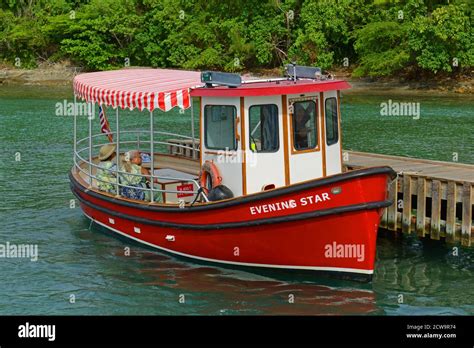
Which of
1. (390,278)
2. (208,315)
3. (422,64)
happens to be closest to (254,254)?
(208,315)

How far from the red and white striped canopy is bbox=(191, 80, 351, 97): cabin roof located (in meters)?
0.44

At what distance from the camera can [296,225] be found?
14555mm

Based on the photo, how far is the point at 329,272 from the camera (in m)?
14.8

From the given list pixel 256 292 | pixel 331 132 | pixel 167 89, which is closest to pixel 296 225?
pixel 256 292

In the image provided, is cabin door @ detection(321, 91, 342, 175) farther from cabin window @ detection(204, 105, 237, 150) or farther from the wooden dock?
cabin window @ detection(204, 105, 237, 150)

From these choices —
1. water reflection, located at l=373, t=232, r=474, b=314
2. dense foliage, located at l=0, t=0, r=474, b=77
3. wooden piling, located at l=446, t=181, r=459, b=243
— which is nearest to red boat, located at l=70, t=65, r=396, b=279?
water reflection, located at l=373, t=232, r=474, b=314

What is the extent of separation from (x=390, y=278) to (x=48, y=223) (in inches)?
334

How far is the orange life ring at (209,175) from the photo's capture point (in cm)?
1565

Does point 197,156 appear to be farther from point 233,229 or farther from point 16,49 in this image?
point 16,49

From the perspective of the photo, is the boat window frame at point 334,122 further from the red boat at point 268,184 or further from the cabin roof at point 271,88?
the cabin roof at point 271,88

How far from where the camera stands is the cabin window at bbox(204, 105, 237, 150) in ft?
50.7

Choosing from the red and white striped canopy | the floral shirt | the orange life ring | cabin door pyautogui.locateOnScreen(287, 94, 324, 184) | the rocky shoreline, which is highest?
the red and white striped canopy

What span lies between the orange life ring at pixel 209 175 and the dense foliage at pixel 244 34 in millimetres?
37415

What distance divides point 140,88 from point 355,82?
4090 cm
